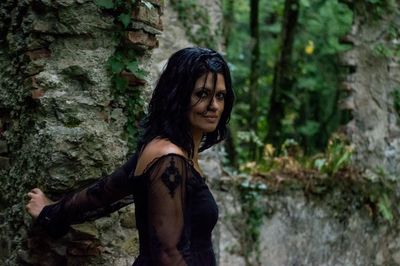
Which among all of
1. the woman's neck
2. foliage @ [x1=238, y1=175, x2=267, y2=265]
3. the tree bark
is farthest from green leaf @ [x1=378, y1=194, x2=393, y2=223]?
the woman's neck

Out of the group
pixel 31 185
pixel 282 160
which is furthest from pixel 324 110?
pixel 31 185

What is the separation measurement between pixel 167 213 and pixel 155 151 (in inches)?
9.2

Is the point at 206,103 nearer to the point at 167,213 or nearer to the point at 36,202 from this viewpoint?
the point at 167,213

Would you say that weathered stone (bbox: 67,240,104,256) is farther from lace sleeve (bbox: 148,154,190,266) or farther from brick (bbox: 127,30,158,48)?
brick (bbox: 127,30,158,48)

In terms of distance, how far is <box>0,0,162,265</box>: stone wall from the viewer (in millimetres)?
2969

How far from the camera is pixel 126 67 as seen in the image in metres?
3.11

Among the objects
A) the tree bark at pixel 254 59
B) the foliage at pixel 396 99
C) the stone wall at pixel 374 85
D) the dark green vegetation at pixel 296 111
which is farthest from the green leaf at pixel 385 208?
the tree bark at pixel 254 59

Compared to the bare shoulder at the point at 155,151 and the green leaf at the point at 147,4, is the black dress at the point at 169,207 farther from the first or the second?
the green leaf at the point at 147,4

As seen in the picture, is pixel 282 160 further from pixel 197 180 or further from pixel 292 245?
pixel 197 180

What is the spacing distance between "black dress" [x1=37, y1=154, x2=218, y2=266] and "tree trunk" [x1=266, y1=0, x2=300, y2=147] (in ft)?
18.9

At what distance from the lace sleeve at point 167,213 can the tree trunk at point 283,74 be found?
599cm

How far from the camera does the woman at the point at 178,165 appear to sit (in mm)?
2346

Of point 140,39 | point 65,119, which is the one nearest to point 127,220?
point 65,119

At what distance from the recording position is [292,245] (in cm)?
588
